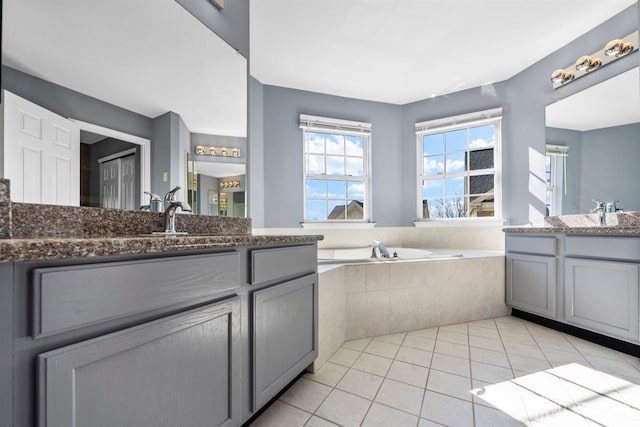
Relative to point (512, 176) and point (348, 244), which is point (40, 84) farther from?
point (512, 176)

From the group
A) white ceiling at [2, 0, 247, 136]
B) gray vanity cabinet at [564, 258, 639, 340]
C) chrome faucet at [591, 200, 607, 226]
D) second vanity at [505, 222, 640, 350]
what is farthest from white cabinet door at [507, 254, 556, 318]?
white ceiling at [2, 0, 247, 136]

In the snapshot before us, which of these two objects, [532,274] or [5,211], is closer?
[5,211]

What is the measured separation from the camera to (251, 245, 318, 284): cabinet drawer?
116 centimetres

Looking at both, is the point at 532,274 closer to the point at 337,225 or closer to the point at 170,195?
the point at 337,225

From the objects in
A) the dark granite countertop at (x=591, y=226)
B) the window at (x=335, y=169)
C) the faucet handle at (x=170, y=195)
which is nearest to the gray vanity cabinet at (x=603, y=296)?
the dark granite countertop at (x=591, y=226)

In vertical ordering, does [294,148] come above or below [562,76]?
below

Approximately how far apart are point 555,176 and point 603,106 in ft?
2.18

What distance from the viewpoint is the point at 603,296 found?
77.3 inches

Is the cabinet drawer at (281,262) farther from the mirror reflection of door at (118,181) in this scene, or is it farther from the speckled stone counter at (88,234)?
the mirror reflection of door at (118,181)

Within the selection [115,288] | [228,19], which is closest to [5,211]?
[115,288]

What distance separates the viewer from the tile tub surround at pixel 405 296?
196 centimetres

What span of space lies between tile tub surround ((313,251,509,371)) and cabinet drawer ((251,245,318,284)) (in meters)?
0.30

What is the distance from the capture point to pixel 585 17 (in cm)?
236

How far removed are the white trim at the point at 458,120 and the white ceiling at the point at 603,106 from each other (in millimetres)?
574
